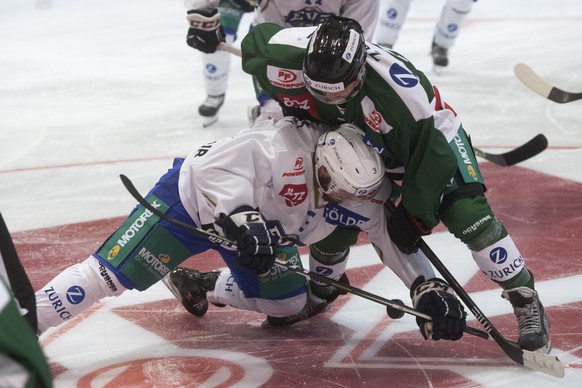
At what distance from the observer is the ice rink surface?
2.73 meters

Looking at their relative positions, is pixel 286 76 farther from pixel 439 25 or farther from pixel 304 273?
pixel 439 25

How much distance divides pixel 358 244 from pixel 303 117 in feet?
3.45

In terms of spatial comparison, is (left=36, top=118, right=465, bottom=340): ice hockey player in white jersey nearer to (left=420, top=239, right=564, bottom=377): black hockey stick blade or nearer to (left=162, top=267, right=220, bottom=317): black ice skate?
(left=420, top=239, right=564, bottom=377): black hockey stick blade

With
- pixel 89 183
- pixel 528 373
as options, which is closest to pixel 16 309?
pixel 528 373

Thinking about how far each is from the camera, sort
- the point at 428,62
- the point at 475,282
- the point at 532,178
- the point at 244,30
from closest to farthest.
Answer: the point at 475,282 → the point at 532,178 → the point at 428,62 → the point at 244,30

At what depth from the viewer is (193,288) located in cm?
305

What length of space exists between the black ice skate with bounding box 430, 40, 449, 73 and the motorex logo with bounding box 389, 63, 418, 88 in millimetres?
4222

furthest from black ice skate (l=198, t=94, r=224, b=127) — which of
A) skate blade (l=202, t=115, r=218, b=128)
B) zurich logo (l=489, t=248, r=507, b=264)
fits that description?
zurich logo (l=489, t=248, r=507, b=264)

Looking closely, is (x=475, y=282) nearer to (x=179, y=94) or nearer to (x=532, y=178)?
(x=532, y=178)

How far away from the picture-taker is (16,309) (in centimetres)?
125

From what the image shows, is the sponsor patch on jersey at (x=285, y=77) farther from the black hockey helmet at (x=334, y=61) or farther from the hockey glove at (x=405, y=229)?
the hockey glove at (x=405, y=229)

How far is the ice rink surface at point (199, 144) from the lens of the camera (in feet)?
8.96

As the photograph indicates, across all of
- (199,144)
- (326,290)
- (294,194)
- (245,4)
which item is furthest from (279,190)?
Answer: (199,144)

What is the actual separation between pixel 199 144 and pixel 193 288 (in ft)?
7.85
